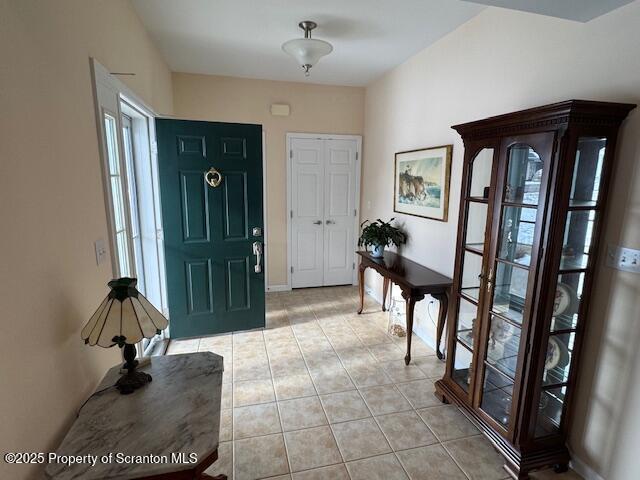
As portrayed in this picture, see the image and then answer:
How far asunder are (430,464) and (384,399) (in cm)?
58

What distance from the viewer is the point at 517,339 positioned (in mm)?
1866

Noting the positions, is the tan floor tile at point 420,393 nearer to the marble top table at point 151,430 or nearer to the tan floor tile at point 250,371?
the tan floor tile at point 250,371

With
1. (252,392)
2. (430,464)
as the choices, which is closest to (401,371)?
(430,464)

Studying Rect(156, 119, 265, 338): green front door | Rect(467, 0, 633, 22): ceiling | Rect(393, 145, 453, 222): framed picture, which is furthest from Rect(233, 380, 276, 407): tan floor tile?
Rect(467, 0, 633, 22): ceiling

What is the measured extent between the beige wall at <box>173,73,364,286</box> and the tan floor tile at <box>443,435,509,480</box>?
3.08 metres

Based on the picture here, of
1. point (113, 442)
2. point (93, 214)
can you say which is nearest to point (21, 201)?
point (93, 214)

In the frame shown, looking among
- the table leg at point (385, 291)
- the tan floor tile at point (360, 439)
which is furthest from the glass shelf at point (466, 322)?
the table leg at point (385, 291)

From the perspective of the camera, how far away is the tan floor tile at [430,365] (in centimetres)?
277

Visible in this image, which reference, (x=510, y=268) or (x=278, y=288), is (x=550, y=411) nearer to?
(x=510, y=268)

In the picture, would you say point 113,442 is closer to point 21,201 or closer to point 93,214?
point 21,201

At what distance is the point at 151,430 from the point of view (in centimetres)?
118

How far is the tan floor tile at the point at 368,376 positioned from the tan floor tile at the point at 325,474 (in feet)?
2.55

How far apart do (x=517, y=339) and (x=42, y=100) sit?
237 cm

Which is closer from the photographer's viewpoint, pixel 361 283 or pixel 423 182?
pixel 423 182
